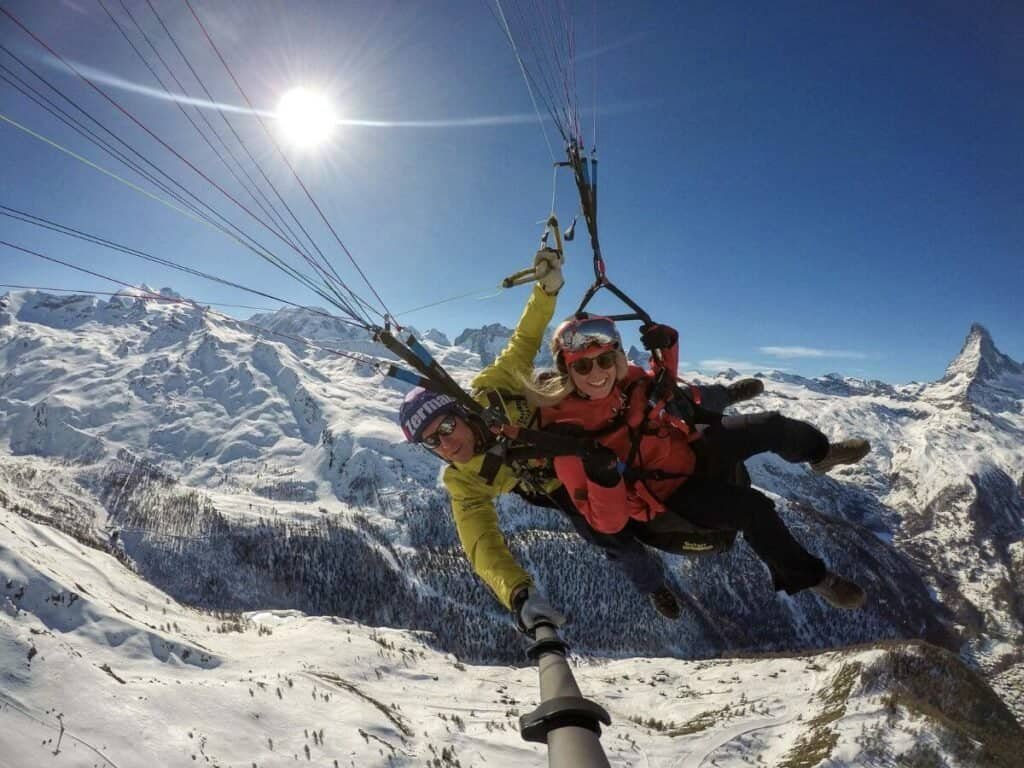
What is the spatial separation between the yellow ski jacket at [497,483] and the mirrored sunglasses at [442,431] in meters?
0.52

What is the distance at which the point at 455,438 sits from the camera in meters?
7.25

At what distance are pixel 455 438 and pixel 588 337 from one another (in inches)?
84.7

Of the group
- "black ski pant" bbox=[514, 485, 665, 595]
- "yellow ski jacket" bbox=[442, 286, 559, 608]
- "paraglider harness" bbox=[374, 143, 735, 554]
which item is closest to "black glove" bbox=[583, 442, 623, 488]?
"paraglider harness" bbox=[374, 143, 735, 554]

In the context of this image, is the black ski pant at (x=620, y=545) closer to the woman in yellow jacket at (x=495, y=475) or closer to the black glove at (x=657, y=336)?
the woman in yellow jacket at (x=495, y=475)

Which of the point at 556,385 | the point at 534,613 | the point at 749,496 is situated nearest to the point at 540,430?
the point at 556,385

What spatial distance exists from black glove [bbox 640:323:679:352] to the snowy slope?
13583 millimetres

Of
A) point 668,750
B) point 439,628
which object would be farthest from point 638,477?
point 439,628

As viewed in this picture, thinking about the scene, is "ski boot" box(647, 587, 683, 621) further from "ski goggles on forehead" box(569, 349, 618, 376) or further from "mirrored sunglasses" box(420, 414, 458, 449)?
"mirrored sunglasses" box(420, 414, 458, 449)

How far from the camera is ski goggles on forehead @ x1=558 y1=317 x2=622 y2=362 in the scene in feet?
22.5

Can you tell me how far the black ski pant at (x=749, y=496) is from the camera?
6648mm

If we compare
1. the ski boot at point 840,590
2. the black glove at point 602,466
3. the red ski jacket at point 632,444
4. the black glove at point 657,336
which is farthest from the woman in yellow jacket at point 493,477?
the ski boot at point 840,590

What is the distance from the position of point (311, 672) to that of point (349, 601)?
157 metres

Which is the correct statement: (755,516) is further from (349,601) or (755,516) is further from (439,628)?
(349,601)

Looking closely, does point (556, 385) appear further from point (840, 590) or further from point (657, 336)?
point (840, 590)
